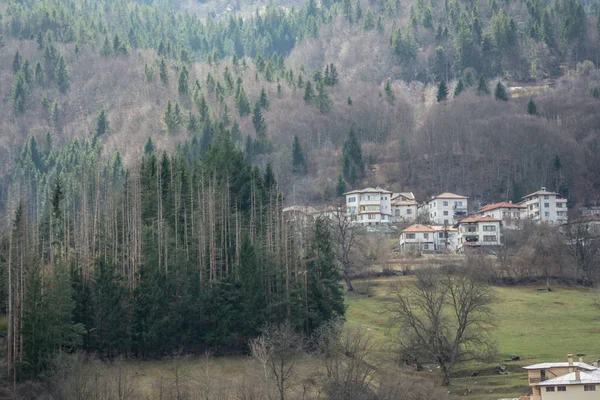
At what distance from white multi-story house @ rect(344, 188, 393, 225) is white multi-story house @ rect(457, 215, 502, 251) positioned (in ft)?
58.2

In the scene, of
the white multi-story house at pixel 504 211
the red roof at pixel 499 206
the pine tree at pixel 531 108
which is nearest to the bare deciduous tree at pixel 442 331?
the white multi-story house at pixel 504 211

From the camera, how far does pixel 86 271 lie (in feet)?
243

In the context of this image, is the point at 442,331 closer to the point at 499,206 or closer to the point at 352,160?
the point at 499,206

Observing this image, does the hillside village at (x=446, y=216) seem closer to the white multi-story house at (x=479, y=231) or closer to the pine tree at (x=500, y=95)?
the white multi-story house at (x=479, y=231)

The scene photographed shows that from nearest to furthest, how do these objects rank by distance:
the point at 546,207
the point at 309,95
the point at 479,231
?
the point at 479,231 → the point at 546,207 → the point at 309,95

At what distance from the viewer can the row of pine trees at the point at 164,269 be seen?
68000 mm

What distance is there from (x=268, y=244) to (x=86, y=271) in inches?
622

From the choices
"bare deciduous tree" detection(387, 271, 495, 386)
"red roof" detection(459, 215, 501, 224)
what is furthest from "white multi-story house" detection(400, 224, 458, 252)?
"bare deciduous tree" detection(387, 271, 495, 386)

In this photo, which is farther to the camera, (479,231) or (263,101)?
(263,101)

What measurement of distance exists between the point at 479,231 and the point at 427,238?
22.4ft

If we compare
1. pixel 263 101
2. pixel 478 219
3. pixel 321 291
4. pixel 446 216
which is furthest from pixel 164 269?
pixel 263 101

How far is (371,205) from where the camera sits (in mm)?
150625

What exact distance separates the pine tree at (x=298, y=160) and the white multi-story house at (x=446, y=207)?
75.0 ft

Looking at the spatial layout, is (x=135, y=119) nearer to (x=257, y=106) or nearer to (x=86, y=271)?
(x=257, y=106)
